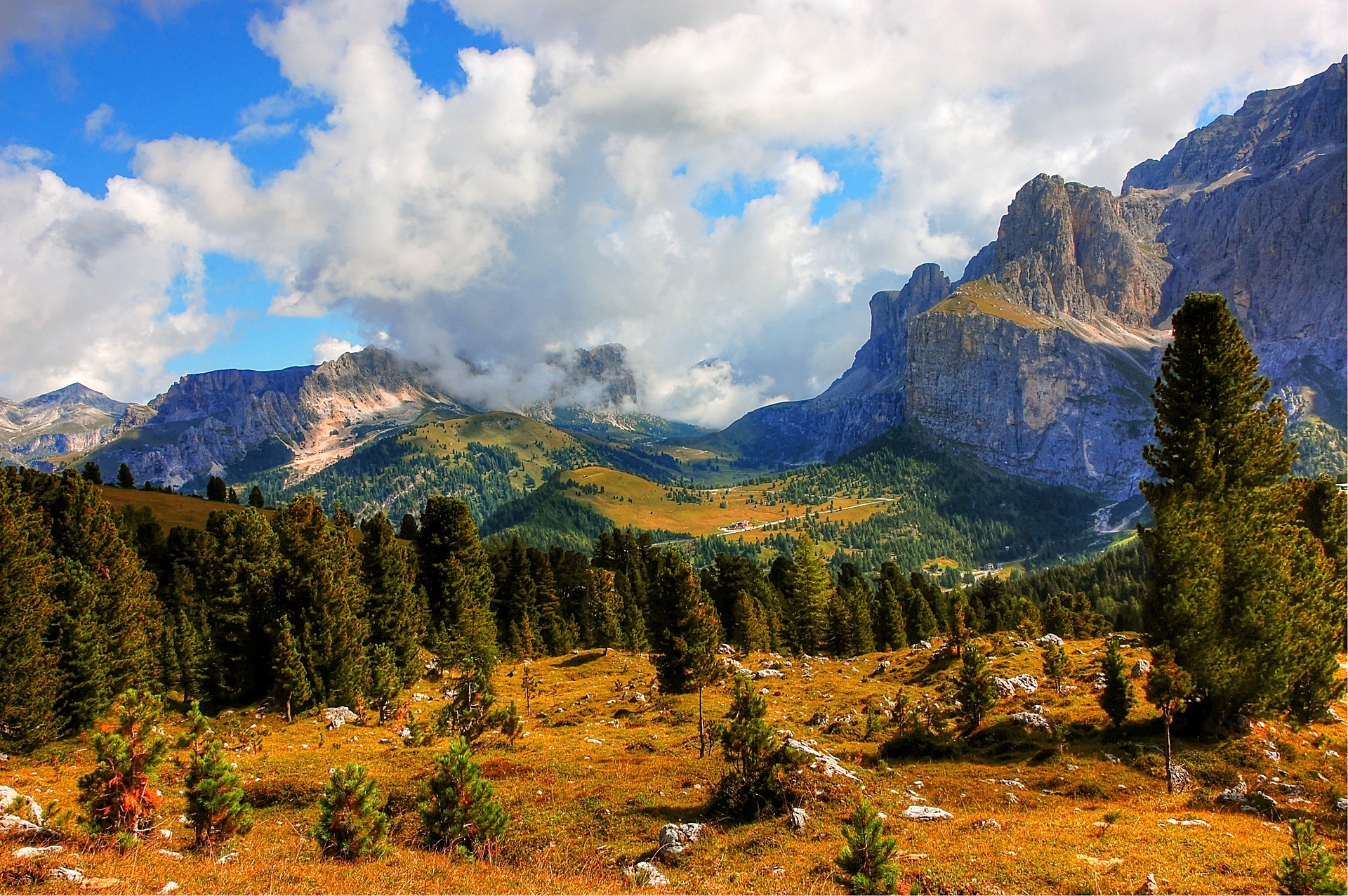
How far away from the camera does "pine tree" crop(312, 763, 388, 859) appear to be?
16688 millimetres

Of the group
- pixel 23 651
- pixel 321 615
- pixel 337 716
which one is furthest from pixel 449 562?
pixel 23 651

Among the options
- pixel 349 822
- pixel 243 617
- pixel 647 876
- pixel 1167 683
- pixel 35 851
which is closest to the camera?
pixel 35 851

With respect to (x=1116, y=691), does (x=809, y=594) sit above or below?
below

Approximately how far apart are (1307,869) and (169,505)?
18032cm

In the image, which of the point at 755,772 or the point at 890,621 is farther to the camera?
the point at 890,621

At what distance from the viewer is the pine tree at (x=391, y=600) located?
5916 centimetres

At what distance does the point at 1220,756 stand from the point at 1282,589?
8146mm

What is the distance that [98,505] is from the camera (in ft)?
173

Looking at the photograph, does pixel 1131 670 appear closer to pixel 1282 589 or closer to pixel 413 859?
pixel 1282 589

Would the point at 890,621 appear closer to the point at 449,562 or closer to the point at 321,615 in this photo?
the point at 449,562

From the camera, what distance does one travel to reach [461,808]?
1816 cm

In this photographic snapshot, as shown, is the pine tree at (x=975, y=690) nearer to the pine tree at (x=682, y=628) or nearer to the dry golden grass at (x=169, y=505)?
the pine tree at (x=682, y=628)

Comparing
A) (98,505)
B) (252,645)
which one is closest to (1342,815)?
(252,645)

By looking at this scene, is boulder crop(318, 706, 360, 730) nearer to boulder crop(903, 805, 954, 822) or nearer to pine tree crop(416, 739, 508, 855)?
pine tree crop(416, 739, 508, 855)
